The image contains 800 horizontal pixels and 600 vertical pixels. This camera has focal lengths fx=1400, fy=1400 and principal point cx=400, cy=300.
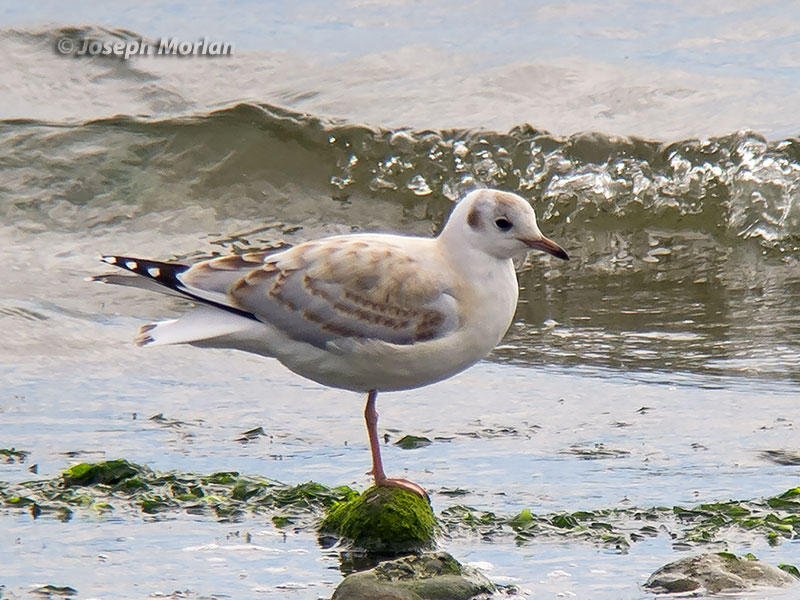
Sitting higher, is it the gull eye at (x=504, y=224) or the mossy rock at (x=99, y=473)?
the gull eye at (x=504, y=224)

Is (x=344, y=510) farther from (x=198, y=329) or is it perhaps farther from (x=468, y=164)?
(x=468, y=164)

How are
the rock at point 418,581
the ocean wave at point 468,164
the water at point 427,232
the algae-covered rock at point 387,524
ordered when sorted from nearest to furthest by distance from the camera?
the rock at point 418,581, the algae-covered rock at point 387,524, the water at point 427,232, the ocean wave at point 468,164

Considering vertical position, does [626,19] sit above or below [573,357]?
above

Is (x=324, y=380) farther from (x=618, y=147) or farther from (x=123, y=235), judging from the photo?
(x=618, y=147)

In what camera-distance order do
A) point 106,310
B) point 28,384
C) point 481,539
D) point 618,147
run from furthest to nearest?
1. point 618,147
2. point 106,310
3. point 28,384
4. point 481,539

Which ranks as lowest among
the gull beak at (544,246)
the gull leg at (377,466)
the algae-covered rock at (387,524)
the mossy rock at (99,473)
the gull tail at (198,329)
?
the mossy rock at (99,473)

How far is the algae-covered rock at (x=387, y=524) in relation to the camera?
4570 mm

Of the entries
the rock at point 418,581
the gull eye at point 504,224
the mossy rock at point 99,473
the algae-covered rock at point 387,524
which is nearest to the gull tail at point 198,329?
the mossy rock at point 99,473

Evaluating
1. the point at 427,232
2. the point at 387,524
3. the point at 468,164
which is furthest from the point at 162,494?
the point at 468,164

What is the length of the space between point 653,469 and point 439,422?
107 centimetres

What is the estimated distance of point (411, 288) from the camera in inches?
189

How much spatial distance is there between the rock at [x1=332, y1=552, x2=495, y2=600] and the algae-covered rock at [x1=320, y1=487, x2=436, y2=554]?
36 cm

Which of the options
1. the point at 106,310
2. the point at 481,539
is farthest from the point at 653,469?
the point at 106,310

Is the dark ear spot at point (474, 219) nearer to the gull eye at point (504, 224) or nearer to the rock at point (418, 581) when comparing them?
the gull eye at point (504, 224)
